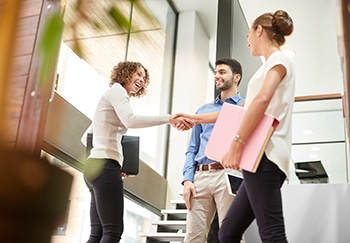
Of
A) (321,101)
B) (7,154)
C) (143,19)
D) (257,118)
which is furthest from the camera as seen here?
(321,101)

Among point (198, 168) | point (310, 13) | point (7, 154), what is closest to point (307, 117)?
point (310, 13)

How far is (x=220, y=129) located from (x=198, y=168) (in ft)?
2.41

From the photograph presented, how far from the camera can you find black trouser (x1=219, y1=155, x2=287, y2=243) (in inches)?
59.6

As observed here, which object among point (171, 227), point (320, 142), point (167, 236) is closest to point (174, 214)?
point (171, 227)

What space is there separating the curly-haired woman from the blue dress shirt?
0.31 meters

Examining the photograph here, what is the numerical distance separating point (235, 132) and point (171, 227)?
3.49 meters

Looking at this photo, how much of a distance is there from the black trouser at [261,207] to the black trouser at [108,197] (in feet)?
1.72

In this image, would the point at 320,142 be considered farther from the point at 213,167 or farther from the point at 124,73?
the point at 124,73

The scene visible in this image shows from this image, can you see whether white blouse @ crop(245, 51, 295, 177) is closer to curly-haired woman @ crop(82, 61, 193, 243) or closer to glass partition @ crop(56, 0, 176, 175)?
glass partition @ crop(56, 0, 176, 175)

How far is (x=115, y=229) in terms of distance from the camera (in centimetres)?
199

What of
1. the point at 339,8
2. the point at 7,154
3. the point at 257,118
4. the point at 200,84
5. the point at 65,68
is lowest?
the point at 7,154

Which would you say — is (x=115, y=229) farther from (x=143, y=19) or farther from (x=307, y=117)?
(x=307, y=117)

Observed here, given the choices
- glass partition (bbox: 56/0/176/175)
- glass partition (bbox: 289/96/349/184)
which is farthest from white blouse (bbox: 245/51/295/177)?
glass partition (bbox: 289/96/349/184)

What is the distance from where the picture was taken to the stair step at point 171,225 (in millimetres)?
4863
